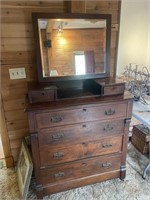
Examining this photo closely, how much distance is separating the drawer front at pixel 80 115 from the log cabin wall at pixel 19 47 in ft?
1.94

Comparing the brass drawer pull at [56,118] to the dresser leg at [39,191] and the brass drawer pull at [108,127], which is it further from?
the dresser leg at [39,191]

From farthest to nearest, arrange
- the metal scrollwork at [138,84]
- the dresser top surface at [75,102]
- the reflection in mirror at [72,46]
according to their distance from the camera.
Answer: the metal scrollwork at [138,84]
the reflection in mirror at [72,46]
the dresser top surface at [75,102]

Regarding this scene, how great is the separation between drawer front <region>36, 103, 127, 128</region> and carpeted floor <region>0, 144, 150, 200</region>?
81 centimetres

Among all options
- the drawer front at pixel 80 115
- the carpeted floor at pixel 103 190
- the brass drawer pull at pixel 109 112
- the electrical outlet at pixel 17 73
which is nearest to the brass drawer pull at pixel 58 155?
the drawer front at pixel 80 115

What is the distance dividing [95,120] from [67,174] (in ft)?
2.08

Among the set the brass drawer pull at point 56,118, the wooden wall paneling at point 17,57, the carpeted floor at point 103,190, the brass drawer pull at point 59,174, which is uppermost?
the wooden wall paneling at point 17,57

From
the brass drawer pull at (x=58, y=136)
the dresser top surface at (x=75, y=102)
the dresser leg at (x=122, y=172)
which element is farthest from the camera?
the dresser leg at (x=122, y=172)

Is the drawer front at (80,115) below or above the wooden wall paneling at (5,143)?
above

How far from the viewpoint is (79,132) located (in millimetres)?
1543

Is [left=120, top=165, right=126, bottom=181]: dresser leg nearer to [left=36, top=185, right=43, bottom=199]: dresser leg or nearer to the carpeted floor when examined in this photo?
the carpeted floor

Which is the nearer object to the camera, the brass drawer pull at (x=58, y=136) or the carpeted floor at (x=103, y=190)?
the brass drawer pull at (x=58, y=136)

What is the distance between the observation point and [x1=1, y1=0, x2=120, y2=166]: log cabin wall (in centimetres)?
157

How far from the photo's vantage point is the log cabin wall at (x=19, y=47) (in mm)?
1570

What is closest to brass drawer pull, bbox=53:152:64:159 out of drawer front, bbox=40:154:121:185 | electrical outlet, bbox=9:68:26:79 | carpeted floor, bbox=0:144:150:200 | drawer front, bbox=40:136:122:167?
drawer front, bbox=40:136:122:167
